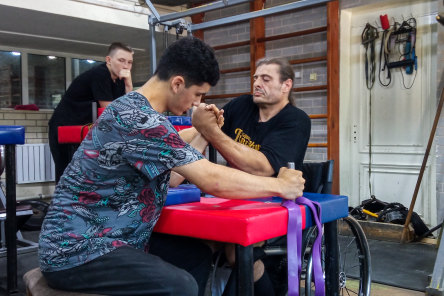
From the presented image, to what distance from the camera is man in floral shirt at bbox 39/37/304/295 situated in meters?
1.17

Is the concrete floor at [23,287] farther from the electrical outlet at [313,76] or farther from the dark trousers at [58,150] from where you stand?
the electrical outlet at [313,76]

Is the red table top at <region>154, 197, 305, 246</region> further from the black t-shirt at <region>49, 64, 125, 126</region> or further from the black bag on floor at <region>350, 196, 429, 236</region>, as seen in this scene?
the black bag on floor at <region>350, 196, 429, 236</region>

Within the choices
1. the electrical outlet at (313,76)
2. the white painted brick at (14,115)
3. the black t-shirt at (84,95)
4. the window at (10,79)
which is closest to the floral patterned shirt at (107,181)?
the black t-shirt at (84,95)

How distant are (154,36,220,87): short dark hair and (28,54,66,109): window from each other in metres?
6.03

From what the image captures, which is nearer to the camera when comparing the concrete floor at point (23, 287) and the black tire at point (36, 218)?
the concrete floor at point (23, 287)

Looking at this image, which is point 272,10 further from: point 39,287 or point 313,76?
point 39,287

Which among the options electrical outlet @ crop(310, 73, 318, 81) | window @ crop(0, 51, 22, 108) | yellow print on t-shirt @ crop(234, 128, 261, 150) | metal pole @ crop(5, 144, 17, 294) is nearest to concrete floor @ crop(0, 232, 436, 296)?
metal pole @ crop(5, 144, 17, 294)

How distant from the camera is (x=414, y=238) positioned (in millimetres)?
4113

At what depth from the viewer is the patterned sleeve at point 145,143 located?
47.3 inches

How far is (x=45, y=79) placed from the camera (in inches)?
273

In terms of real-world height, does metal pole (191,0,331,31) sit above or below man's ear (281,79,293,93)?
above

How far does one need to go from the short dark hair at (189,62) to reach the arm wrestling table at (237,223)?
39 cm

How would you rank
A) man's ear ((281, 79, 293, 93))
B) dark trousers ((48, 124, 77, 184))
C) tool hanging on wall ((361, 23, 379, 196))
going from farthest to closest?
1. tool hanging on wall ((361, 23, 379, 196))
2. dark trousers ((48, 124, 77, 184))
3. man's ear ((281, 79, 293, 93))

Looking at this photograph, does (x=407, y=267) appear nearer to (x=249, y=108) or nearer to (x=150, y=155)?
(x=249, y=108)
